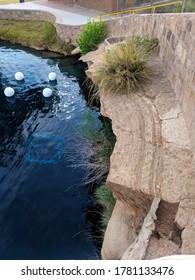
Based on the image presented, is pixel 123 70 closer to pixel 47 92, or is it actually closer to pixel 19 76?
pixel 47 92

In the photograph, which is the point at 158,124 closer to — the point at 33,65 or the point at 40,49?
the point at 33,65

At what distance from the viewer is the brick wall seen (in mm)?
17031

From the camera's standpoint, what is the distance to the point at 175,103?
514 centimetres

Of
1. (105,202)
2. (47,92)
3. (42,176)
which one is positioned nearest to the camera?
(105,202)

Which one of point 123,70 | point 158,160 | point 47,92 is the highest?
point 123,70

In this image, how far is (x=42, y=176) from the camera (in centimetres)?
763

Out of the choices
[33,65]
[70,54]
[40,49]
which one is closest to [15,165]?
[33,65]

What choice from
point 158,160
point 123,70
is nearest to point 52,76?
point 123,70

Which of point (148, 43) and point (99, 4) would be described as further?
point (99, 4)

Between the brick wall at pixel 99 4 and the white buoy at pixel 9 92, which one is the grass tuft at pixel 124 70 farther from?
the brick wall at pixel 99 4

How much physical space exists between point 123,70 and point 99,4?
47.5 ft

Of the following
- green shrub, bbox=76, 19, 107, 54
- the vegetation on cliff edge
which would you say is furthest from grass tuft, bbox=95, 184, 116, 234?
the vegetation on cliff edge

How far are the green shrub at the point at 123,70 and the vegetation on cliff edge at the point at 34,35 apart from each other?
10.3m

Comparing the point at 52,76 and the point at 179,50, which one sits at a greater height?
the point at 179,50
